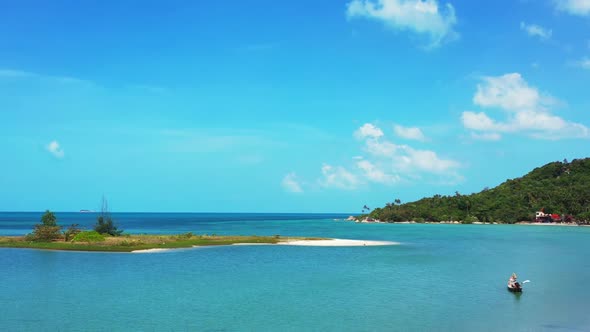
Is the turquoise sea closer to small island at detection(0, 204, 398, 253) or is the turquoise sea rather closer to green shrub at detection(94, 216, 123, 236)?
small island at detection(0, 204, 398, 253)

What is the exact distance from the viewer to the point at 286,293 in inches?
1560

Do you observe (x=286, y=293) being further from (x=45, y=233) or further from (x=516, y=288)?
(x=45, y=233)

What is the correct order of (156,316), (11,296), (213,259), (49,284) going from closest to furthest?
(156,316)
(11,296)
(49,284)
(213,259)

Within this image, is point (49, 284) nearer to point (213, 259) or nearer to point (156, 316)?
point (156, 316)

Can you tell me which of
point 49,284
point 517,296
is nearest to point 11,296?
point 49,284

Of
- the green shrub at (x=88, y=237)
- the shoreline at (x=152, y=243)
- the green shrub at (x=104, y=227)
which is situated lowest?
the shoreline at (x=152, y=243)

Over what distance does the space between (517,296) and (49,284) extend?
3985 centimetres

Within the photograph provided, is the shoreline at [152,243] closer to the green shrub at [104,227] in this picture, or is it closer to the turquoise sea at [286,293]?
the green shrub at [104,227]

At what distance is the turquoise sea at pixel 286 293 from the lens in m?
29.8

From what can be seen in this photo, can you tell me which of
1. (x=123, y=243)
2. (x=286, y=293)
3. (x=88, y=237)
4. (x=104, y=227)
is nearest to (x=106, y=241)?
(x=88, y=237)

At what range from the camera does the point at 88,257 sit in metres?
63.7

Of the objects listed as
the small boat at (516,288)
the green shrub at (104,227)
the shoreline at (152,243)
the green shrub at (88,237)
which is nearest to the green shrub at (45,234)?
the shoreline at (152,243)

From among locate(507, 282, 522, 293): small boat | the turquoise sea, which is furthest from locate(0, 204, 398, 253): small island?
locate(507, 282, 522, 293): small boat

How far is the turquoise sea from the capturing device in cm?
2975
